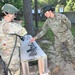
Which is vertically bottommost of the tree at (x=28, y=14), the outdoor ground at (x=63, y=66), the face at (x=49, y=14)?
the outdoor ground at (x=63, y=66)

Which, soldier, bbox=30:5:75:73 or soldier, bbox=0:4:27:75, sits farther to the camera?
soldier, bbox=30:5:75:73

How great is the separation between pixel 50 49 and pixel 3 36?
4.50 metres

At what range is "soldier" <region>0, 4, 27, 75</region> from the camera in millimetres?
3914

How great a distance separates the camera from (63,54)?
7434mm

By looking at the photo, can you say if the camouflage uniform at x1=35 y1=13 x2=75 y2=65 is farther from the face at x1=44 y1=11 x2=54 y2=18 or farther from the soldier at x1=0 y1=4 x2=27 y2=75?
the soldier at x1=0 y1=4 x2=27 y2=75

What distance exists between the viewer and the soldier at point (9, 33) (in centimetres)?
391

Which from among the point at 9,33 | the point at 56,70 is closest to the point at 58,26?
the point at 56,70

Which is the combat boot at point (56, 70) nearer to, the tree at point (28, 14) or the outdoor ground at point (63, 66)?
the outdoor ground at point (63, 66)

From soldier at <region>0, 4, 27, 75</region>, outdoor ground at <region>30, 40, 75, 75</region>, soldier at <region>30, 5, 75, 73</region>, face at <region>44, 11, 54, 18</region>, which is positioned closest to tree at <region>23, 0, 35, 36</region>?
outdoor ground at <region>30, 40, 75, 75</region>

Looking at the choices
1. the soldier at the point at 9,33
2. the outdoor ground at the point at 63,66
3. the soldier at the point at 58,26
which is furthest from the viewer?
the outdoor ground at the point at 63,66

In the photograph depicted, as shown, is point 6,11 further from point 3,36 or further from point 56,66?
point 56,66

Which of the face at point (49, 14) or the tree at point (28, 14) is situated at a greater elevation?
the face at point (49, 14)

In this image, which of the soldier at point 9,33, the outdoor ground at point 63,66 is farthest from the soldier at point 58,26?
the soldier at point 9,33

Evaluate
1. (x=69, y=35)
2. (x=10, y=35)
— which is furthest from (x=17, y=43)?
(x=69, y=35)
